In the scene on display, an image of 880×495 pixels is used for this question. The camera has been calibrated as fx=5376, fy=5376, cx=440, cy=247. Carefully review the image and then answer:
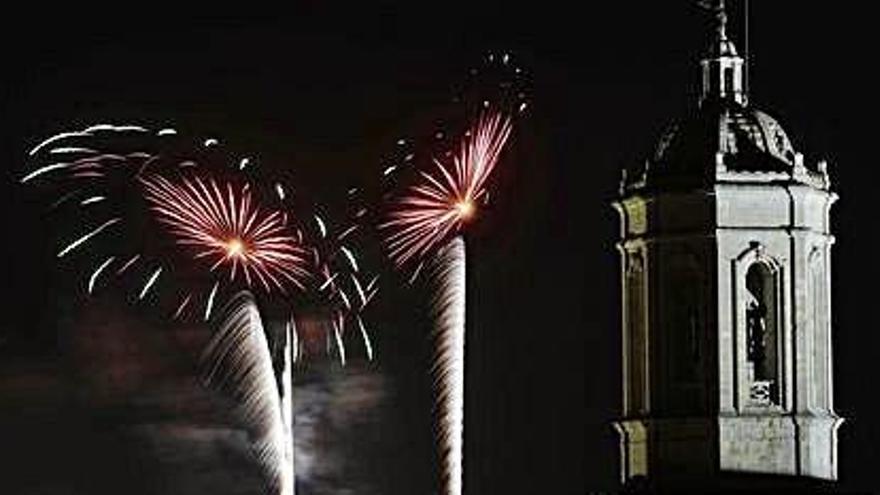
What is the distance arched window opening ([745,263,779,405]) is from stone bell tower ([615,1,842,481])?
2cm

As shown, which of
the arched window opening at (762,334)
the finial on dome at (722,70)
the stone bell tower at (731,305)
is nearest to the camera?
Answer: the stone bell tower at (731,305)

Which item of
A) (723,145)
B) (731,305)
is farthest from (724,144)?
(731,305)

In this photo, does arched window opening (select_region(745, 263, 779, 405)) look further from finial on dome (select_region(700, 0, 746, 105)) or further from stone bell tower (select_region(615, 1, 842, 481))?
finial on dome (select_region(700, 0, 746, 105))

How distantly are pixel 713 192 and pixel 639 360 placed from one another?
9.72 feet

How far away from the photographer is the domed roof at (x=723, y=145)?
3268 inches

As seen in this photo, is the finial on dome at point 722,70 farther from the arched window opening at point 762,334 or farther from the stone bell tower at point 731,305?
the arched window opening at point 762,334

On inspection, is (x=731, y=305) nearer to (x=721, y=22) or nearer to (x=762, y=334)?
(x=762, y=334)

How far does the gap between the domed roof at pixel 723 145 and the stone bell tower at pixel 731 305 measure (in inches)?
0.6

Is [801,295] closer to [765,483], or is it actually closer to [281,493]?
[765,483]

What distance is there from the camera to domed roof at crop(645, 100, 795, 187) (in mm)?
83000

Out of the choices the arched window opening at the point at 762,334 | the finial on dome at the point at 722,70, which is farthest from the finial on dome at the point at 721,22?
the arched window opening at the point at 762,334

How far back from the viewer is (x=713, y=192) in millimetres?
82812

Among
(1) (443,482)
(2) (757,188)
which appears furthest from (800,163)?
(1) (443,482)

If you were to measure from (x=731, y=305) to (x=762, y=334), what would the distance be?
89cm
